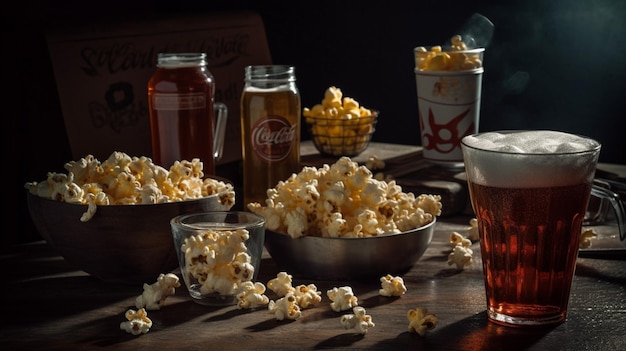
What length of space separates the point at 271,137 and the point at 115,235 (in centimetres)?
45

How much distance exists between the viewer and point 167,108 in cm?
164

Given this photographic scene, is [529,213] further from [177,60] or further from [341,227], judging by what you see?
[177,60]

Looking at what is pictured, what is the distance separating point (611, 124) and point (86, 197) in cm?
196

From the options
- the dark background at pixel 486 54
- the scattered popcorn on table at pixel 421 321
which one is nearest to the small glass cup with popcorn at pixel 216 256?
the scattered popcorn on table at pixel 421 321

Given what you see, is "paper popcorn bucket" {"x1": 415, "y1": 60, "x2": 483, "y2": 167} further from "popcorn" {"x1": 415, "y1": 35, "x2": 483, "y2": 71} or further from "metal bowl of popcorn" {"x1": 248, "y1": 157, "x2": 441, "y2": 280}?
"metal bowl of popcorn" {"x1": 248, "y1": 157, "x2": 441, "y2": 280}

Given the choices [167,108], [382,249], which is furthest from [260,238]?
[167,108]

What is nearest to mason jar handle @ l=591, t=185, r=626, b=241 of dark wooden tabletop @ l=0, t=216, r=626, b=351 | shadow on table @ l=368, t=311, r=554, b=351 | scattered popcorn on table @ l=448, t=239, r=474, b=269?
dark wooden tabletop @ l=0, t=216, r=626, b=351

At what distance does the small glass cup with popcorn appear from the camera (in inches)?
47.4

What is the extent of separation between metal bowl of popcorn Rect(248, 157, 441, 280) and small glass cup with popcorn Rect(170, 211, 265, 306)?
93 mm

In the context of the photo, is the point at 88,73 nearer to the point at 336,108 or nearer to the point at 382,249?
the point at 336,108

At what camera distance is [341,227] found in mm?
1310

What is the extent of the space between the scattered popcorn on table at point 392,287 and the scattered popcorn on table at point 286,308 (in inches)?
5.6

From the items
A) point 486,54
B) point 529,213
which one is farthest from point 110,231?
point 486,54

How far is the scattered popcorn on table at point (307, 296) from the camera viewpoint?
1210 millimetres
